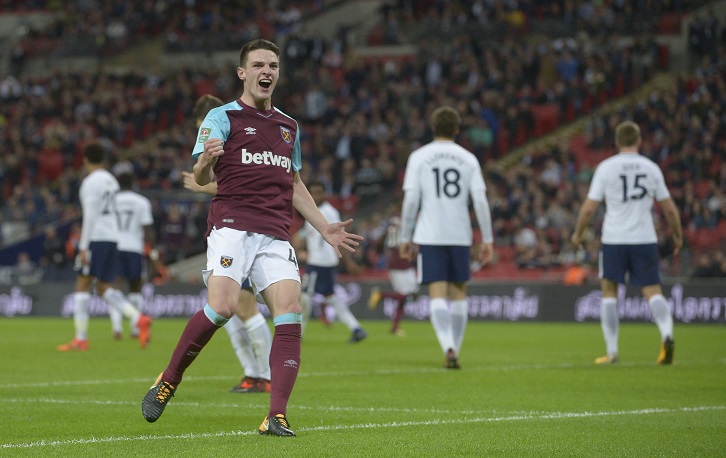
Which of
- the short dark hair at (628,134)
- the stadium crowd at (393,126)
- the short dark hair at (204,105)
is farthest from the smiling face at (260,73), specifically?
the stadium crowd at (393,126)

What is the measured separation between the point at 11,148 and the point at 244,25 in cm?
909

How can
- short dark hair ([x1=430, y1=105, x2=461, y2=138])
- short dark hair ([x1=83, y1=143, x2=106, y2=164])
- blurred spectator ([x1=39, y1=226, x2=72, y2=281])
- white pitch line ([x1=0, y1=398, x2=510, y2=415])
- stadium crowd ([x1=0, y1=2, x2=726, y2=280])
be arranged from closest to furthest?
white pitch line ([x1=0, y1=398, x2=510, y2=415]) → short dark hair ([x1=430, y1=105, x2=461, y2=138]) → short dark hair ([x1=83, y1=143, x2=106, y2=164]) → stadium crowd ([x1=0, y1=2, x2=726, y2=280]) → blurred spectator ([x1=39, y1=226, x2=72, y2=281])

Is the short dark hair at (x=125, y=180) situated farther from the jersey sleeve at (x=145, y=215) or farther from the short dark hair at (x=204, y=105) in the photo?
the short dark hair at (x=204, y=105)

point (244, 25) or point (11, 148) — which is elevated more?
point (244, 25)

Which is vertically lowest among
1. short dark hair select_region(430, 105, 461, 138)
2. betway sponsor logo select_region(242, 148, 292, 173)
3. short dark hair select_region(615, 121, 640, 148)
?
betway sponsor logo select_region(242, 148, 292, 173)

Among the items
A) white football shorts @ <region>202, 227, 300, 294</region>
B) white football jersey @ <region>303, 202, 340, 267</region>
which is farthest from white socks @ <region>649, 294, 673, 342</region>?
white football shorts @ <region>202, 227, 300, 294</region>

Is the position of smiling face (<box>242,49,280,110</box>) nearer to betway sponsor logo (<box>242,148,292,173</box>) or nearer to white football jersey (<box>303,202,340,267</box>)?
betway sponsor logo (<box>242,148,292,173</box>)

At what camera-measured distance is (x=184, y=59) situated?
140 feet

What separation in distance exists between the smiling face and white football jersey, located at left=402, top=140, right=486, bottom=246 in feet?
17.2

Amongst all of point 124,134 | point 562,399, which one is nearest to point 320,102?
point 124,134

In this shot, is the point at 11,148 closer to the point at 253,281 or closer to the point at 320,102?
the point at 320,102

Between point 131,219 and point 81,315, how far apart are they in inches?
91.7

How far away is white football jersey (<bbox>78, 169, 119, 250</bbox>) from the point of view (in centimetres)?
1570

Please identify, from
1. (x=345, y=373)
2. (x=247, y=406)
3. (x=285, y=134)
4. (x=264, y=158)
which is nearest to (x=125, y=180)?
(x=345, y=373)
